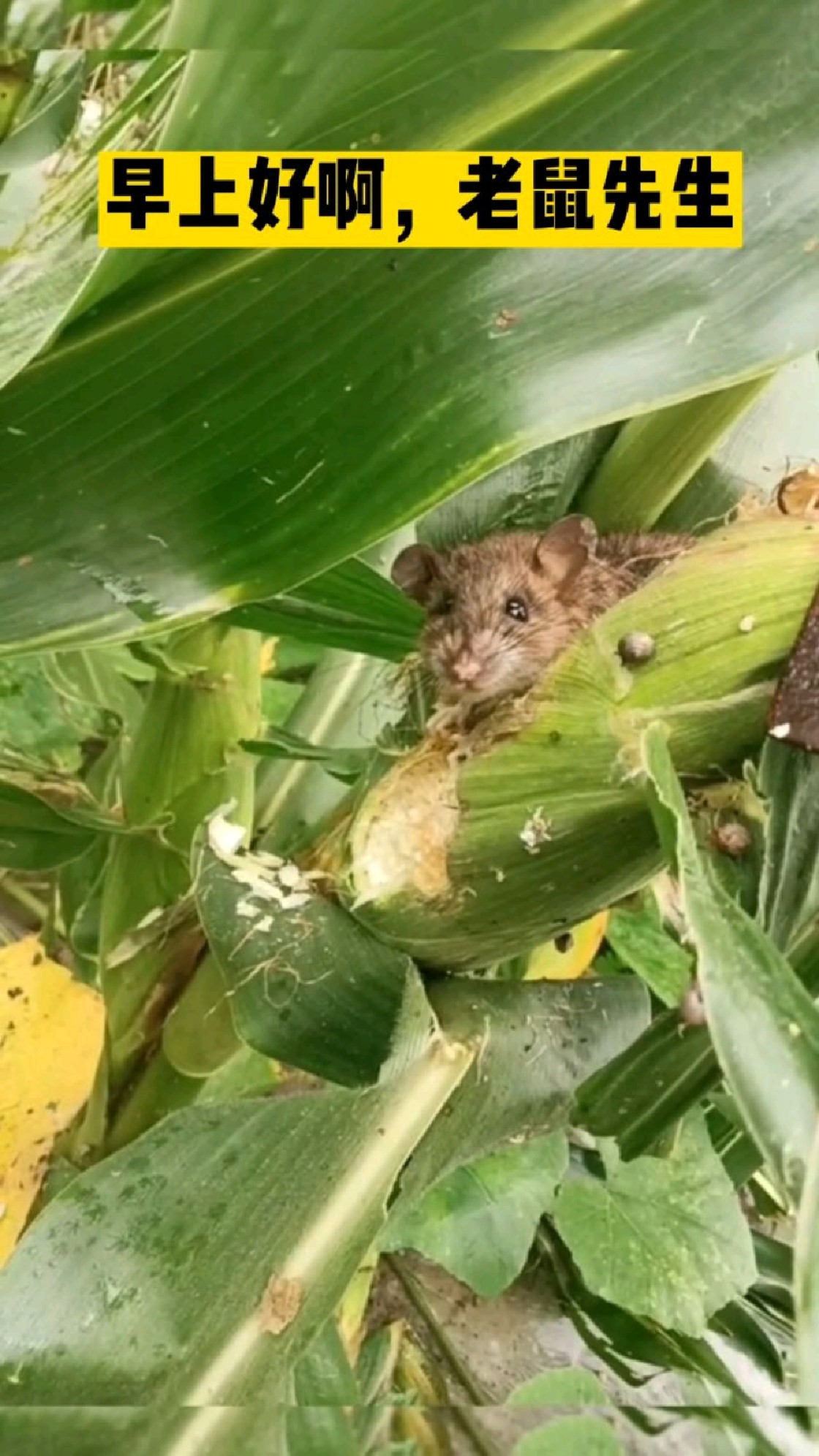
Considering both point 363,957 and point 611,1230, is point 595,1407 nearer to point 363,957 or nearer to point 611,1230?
point 363,957

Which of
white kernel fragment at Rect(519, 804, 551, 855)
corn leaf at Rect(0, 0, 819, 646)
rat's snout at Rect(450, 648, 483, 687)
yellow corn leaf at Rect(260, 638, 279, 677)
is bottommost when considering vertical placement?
yellow corn leaf at Rect(260, 638, 279, 677)

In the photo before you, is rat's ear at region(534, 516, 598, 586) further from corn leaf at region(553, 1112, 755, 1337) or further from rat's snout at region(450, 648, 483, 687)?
corn leaf at region(553, 1112, 755, 1337)

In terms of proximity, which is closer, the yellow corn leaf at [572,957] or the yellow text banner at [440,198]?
the yellow text banner at [440,198]

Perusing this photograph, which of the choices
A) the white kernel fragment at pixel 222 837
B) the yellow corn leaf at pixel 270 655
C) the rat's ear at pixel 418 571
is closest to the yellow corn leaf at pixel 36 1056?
the white kernel fragment at pixel 222 837

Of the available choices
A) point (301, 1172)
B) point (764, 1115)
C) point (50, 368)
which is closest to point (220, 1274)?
point (301, 1172)

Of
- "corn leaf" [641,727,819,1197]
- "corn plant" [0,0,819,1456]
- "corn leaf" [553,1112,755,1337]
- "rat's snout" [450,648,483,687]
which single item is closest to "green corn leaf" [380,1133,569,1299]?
"corn leaf" [553,1112,755,1337]

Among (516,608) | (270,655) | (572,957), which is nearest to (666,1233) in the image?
(572,957)

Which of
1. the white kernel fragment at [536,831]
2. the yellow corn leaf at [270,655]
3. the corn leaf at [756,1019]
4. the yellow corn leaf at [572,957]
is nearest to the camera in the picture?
the corn leaf at [756,1019]

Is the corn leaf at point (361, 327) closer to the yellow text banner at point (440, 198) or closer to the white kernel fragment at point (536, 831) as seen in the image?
the yellow text banner at point (440, 198)
